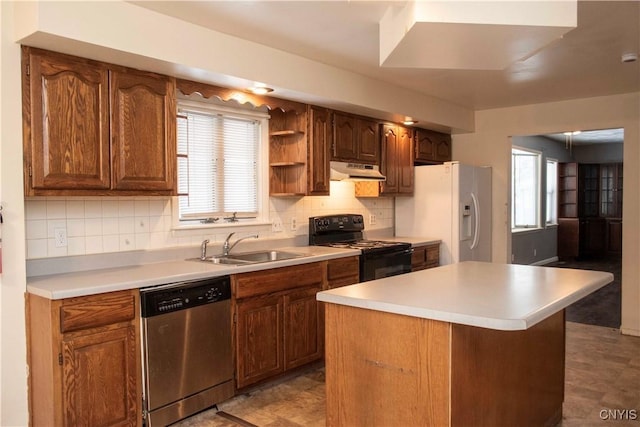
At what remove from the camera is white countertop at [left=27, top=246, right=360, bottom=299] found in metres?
2.42

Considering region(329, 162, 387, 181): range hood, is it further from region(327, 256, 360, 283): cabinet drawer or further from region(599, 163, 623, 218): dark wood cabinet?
region(599, 163, 623, 218): dark wood cabinet

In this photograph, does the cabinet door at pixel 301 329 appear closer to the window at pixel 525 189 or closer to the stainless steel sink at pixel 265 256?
the stainless steel sink at pixel 265 256

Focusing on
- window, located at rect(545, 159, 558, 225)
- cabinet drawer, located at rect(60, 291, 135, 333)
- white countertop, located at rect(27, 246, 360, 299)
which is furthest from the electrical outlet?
window, located at rect(545, 159, 558, 225)

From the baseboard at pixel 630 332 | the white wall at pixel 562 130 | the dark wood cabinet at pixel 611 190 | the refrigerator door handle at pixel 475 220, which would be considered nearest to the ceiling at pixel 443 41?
the white wall at pixel 562 130

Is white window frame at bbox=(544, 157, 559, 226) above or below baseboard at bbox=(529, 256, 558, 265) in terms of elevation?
above

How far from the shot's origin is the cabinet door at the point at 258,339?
3203 millimetres

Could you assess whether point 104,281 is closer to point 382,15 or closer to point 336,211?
point 382,15

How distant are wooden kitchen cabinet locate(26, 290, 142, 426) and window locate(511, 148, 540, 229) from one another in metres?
7.60

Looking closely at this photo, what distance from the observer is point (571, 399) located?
10.6 feet

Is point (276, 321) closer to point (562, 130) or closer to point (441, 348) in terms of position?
point (441, 348)

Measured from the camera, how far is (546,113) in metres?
5.39

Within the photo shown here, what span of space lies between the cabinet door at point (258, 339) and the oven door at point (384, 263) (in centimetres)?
100

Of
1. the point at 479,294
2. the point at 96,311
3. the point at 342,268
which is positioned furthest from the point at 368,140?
the point at 96,311

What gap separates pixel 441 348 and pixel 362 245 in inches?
103
